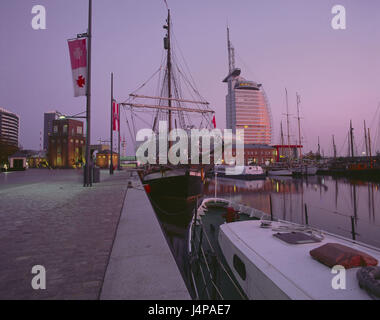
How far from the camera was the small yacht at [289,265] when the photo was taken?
309cm

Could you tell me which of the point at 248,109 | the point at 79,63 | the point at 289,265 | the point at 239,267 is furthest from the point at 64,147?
the point at 248,109

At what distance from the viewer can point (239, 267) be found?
16.1 ft


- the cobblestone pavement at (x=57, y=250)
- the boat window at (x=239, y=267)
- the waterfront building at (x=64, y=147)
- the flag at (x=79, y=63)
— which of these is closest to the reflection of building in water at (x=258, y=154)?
the waterfront building at (x=64, y=147)

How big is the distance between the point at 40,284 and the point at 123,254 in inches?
46.9

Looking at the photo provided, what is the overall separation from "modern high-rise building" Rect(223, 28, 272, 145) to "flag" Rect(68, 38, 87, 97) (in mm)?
142525

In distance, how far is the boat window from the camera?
184 inches

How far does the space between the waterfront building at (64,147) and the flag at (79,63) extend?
55.3m

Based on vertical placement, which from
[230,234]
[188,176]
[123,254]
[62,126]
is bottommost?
[230,234]

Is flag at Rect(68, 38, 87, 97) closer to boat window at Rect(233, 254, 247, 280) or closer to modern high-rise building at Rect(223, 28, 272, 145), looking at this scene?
boat window at Rect(233, 254, 247, 280)

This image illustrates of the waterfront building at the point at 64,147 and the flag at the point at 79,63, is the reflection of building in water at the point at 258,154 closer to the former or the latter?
the waterfront building at the point at 64,147

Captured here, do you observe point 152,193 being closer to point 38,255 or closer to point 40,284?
point 38,255

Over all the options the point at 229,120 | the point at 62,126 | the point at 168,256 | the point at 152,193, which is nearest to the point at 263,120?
the point at 229,120

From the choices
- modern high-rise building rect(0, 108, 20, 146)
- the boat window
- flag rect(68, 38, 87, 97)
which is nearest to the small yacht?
the boat window

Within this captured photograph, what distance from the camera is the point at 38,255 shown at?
3.46 m
